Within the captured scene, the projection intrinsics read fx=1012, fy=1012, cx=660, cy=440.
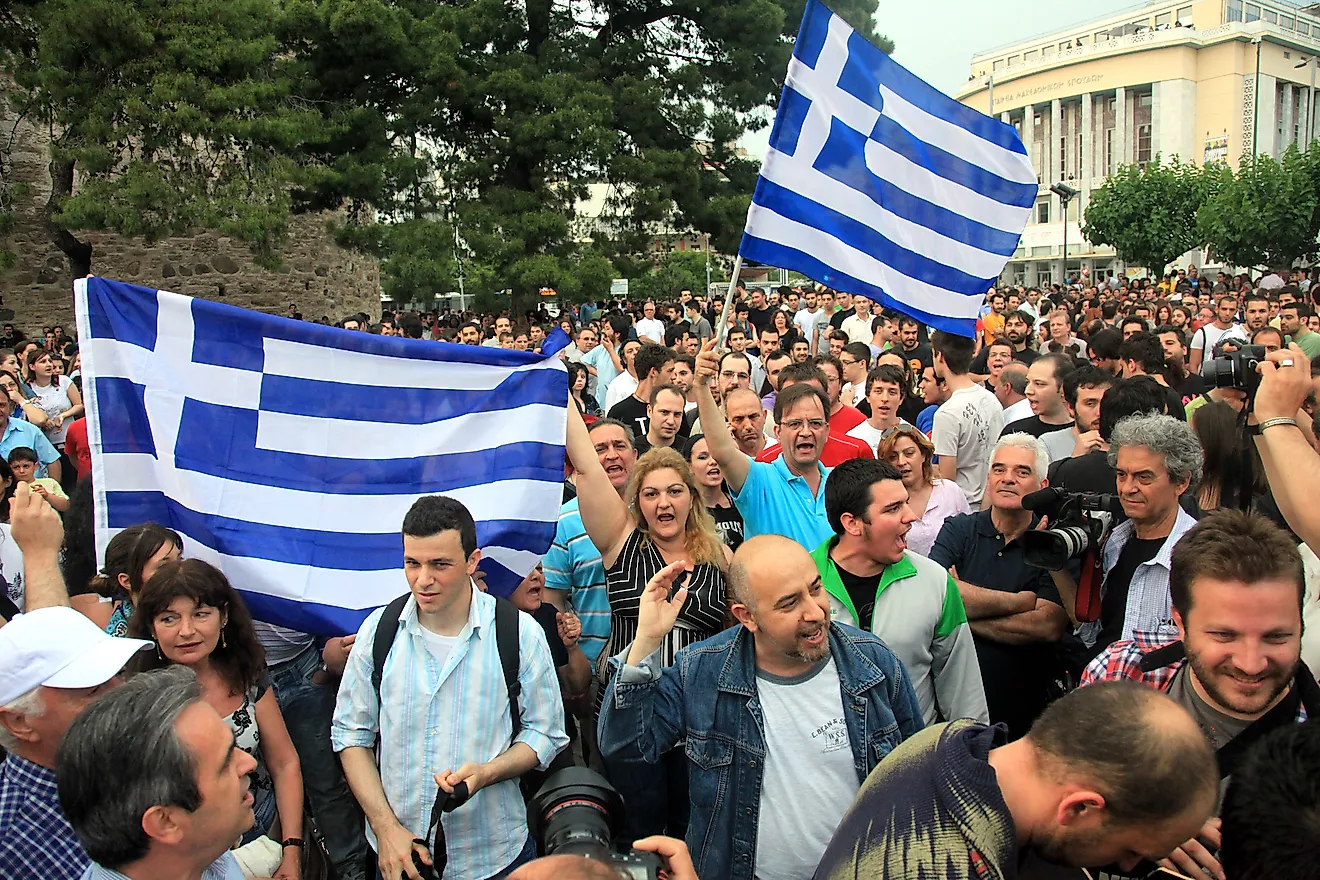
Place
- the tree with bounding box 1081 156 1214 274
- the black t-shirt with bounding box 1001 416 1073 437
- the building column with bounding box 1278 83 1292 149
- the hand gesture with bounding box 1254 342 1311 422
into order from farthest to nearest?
1. the building column with bounding box 1278 83 1292 149
2. the tree with bounding box 1081 156 1214 274
3. the black t-shirt with bounding box 1001 416 1073 437
4. the hand gesture with bounding box 1254 342 1311 422

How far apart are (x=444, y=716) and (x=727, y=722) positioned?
840 millimetres

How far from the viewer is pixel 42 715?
7.54ft

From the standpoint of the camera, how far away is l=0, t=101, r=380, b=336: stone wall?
16.9 m

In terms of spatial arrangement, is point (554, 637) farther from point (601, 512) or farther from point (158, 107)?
point (158, 107)

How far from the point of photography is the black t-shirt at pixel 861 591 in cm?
308

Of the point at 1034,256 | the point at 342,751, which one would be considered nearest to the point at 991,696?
the point at 342,751

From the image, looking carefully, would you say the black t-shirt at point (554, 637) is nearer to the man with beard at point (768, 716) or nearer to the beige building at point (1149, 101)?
the man with beard at point (768, 716)

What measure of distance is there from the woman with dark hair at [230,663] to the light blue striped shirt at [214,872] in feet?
2.20

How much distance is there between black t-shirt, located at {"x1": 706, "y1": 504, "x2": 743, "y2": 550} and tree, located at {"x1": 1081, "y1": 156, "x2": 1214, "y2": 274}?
44219 mm

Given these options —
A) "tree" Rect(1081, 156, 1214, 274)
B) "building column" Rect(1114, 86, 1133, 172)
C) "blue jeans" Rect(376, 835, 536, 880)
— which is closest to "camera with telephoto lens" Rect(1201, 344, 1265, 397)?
"blue jeans" Rect(376, 835, 536, 880)

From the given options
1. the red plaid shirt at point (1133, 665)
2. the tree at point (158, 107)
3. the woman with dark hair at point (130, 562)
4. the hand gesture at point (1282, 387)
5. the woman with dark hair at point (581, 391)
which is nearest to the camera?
the red plaid shirt at point (1133, 665)

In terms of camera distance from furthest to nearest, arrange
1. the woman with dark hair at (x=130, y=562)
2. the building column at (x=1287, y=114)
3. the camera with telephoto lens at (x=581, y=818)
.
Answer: the building column at (x=1287, y=114), the woman with dark hair at (x=130, y=562), the camera with telephoto lens at (x=581, y=818)

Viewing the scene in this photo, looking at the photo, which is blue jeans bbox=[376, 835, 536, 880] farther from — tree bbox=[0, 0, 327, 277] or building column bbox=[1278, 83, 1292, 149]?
building column bbox=[1278, 83, 1292, 149]

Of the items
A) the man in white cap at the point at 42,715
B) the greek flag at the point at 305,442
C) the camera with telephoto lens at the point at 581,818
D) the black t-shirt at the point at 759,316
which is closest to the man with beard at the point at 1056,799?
the camera with telephoto lens at the point at 581,818
